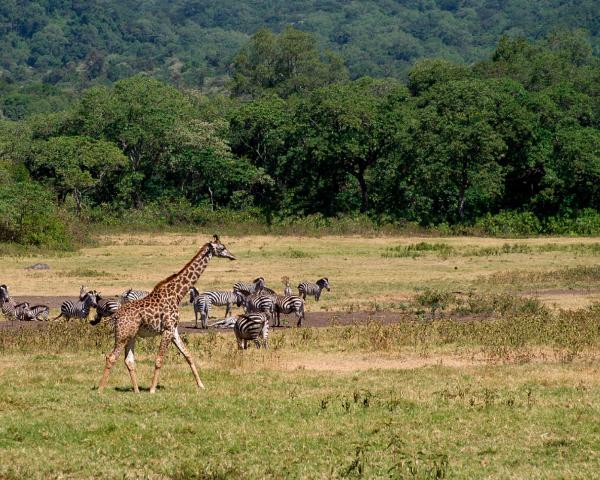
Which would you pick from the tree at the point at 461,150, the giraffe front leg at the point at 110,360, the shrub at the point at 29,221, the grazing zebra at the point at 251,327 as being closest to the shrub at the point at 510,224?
the tree at the point at 461,150

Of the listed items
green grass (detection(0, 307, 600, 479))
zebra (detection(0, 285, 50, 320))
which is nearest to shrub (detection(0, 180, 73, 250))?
zebra (detection(0, 285, 50, 320))

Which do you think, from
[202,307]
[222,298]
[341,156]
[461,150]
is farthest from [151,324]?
[341,156]

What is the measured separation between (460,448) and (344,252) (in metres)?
31.3

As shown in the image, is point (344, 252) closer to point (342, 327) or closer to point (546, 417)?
point (342, 327)

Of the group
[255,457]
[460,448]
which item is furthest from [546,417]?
[255,457]

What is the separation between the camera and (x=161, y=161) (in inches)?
2547

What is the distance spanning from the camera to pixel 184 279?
50.6 ft

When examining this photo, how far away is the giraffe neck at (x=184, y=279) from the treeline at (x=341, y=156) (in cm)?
3097

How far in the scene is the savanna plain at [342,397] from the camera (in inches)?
437

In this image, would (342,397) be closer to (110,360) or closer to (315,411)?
(315,411)

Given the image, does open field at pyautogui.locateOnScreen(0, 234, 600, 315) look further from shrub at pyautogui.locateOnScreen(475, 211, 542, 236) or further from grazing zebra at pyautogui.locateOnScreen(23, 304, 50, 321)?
grazing zebra at pyautogui.locateOnScreen(23, 304, 50, 321)

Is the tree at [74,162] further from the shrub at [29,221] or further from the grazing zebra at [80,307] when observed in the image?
the grazing zebra at [80,307]

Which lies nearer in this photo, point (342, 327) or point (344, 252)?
point (342, 327)

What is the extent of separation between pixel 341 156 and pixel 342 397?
46.3 metres
